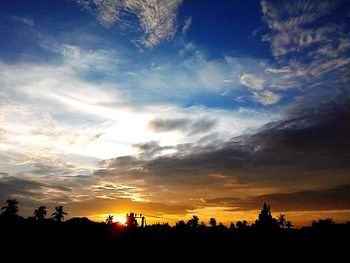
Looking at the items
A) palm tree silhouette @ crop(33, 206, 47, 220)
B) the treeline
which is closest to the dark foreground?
the treeline

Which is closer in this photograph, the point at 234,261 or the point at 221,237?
the point at 234,261

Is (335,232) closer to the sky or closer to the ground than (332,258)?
closer to the sky

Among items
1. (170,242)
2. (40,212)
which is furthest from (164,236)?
(40,212)

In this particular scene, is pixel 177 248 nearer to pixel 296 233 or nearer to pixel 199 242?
pixel 199 242

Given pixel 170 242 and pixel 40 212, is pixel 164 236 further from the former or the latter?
pixel 40 212

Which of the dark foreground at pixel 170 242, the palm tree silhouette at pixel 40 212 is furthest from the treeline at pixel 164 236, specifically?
the palm tree silhouette at pixel 40 212

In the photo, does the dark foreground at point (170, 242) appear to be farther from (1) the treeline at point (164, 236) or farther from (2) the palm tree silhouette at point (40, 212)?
(2) the palm tree silhouette at point (40, 212)

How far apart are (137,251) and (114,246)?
206cm

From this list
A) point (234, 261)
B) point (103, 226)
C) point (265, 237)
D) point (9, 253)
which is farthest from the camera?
point (103, 226)

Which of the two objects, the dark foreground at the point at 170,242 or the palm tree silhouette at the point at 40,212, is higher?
the palm tree silhouette at the point at 40,212

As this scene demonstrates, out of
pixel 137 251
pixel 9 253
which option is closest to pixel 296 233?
pixel 137 251

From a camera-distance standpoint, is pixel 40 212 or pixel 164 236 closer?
pixel 164 236

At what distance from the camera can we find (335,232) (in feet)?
98.7

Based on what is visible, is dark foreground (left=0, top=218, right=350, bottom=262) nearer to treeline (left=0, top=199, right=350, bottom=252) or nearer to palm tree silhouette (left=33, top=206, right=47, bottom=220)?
treeline (left=0, top=199, right=350, bottom=252)
